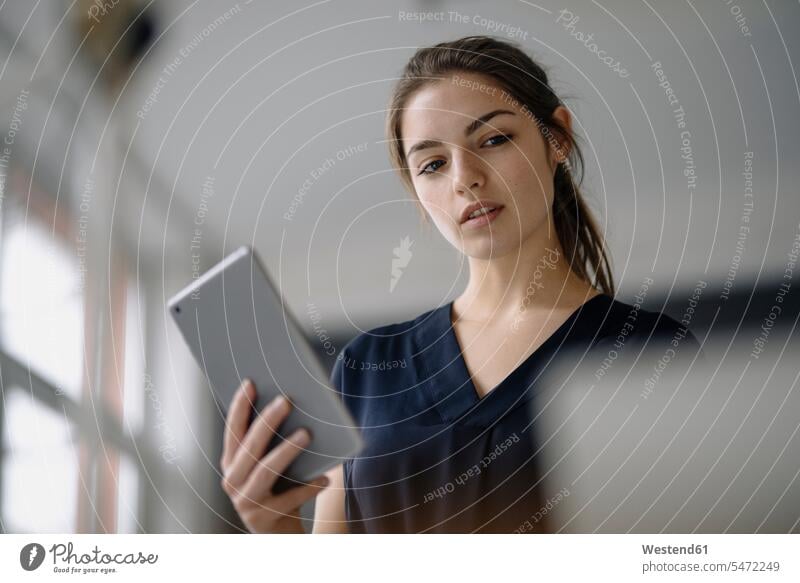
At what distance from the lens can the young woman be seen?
2.35 ft

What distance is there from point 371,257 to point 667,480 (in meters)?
0.32

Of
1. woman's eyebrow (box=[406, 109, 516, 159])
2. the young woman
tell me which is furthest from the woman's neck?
woman's eyebrow (box=[406, 109, 516, 159])

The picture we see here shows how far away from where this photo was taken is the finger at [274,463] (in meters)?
0.71

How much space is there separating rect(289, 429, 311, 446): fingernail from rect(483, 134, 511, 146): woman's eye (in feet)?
0.96

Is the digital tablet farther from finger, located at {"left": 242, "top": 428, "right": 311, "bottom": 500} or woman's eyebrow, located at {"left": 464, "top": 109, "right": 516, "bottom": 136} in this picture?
woman's eyebrow, located at {"left": 464, "top": 109, "right": 516, "bottom": 136}

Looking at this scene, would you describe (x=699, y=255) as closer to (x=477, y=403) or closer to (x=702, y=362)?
(x=702, y=362)

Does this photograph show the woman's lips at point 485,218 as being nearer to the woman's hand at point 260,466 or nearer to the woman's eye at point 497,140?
the woman's eye at point 497,140

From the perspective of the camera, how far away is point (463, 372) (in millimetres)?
725

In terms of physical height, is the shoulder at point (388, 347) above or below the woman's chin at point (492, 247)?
below

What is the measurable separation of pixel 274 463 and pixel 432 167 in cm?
29

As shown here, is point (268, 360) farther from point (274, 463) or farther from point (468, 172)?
point (468, 172)

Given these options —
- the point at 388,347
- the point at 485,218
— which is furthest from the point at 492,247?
the point at 388,347

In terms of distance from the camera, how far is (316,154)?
29.9 inches

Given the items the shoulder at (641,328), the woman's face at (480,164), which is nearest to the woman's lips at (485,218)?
the woman's face at (480,164)
